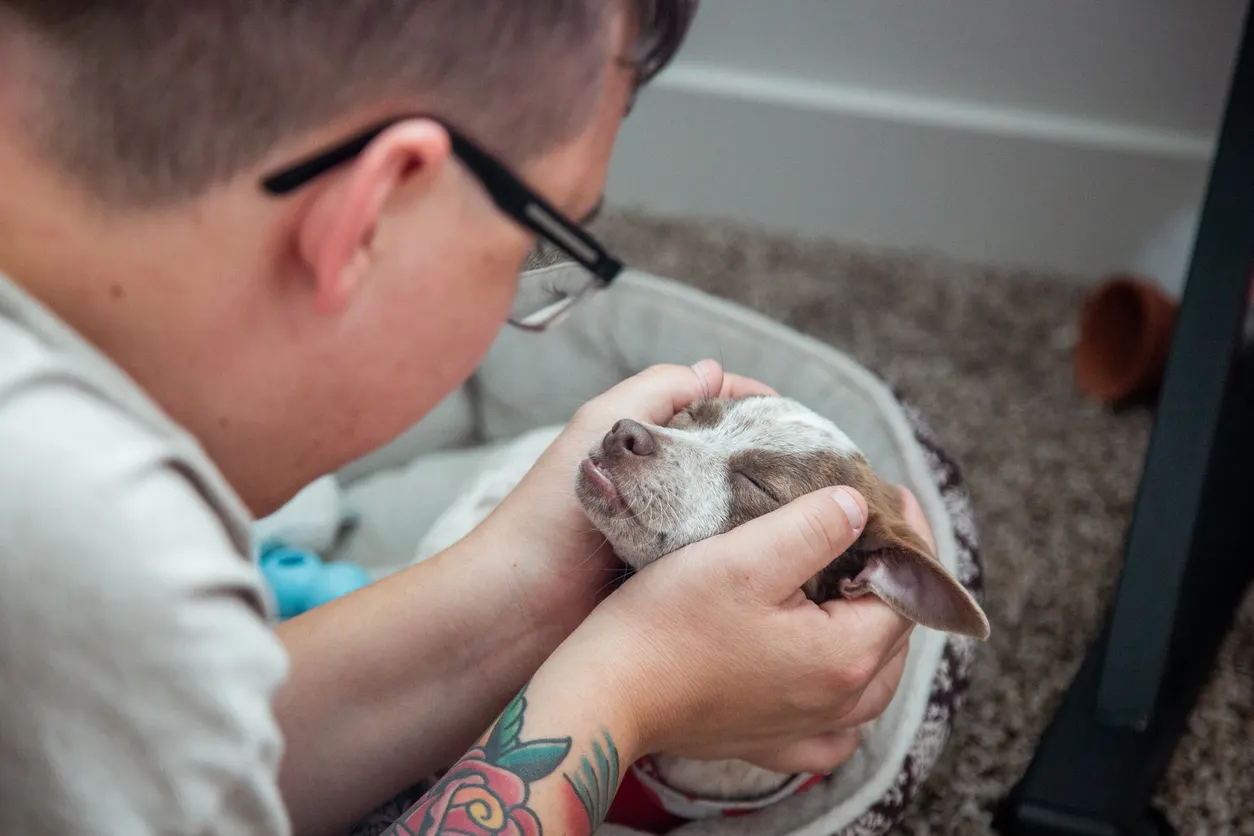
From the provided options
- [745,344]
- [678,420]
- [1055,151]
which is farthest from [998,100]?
[678,420]

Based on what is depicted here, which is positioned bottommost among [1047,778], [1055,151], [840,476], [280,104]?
[1047,778]

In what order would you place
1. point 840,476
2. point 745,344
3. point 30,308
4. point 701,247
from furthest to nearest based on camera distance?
point 701,247 → point 745,344 → point 840,476 → point 30,308

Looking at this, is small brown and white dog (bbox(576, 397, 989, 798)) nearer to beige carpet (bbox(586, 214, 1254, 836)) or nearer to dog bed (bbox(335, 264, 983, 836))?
dog bed (bbox(335, 264, 983, 836))

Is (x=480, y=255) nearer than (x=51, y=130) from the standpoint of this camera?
No

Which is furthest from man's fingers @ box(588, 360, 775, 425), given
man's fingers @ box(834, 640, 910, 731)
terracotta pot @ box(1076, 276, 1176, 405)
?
terracotta pot @ box(1076, 276, 1176, 405)

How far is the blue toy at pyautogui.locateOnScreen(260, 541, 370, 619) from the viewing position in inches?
59.7

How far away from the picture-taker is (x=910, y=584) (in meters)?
1.14

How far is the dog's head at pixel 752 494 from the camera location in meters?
1.12

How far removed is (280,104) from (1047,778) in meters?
1.24

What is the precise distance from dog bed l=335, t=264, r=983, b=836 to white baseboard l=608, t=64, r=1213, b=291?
0.81m

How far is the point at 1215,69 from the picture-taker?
2.15 meters

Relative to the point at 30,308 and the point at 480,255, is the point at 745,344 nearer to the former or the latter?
the point at 480,255

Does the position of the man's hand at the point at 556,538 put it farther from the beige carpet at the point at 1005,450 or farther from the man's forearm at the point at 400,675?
the beige carpet at the point at 1005,450

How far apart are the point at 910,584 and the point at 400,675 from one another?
525mm
